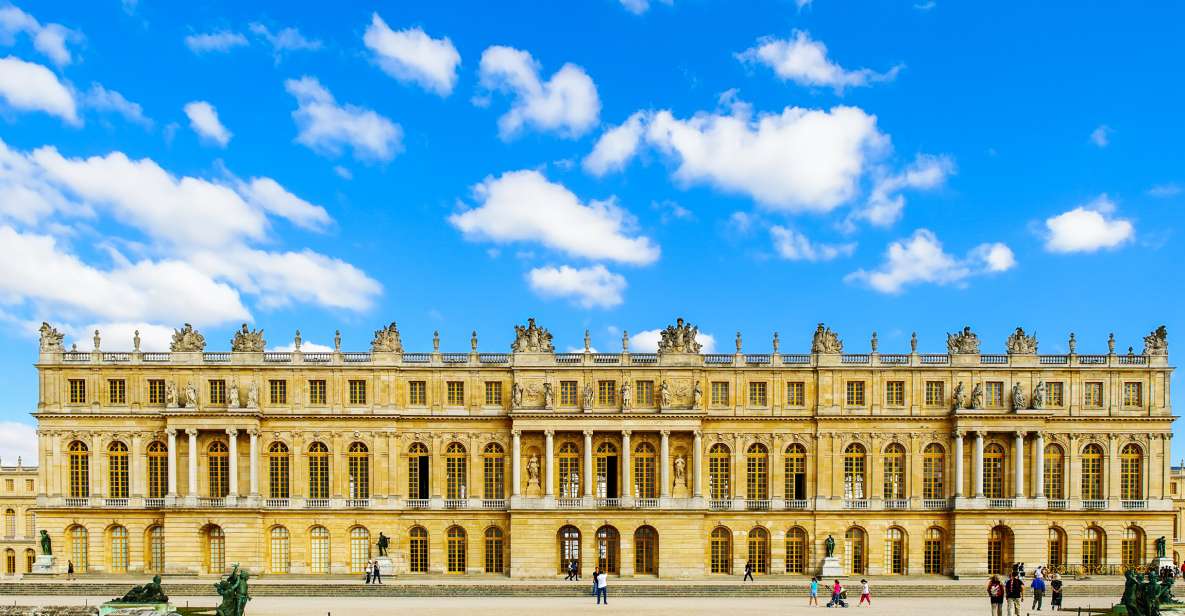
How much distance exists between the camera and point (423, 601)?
4372cm

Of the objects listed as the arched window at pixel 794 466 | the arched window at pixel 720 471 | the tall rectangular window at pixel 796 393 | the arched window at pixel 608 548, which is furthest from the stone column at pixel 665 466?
the tall rectangular window at pixel 796 393

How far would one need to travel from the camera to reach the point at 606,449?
53.7 meters

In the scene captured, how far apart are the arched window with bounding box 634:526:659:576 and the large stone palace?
6.4 inches

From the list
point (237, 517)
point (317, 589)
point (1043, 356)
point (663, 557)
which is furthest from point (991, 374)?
point (237, 517)

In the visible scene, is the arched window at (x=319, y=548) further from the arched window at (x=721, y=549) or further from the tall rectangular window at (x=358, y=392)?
the arched window at (x=721, y=549)

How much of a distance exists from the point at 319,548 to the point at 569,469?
49.9ft

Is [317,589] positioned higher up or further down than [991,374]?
further down

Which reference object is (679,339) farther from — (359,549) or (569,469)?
(359,549)

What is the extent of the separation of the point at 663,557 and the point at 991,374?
2180 cm

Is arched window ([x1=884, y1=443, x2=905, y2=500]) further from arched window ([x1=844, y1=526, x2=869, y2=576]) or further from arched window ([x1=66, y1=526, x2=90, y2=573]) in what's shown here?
arched window ([x1=66, y1=526, x2=90, y2=573])

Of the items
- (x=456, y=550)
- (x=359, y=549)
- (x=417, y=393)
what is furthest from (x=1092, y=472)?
(x=359, y=549)

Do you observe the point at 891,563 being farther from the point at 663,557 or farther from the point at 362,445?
the point at 362,445

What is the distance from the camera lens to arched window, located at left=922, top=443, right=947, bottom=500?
53844 mm

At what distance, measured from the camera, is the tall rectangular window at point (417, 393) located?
178 ft
